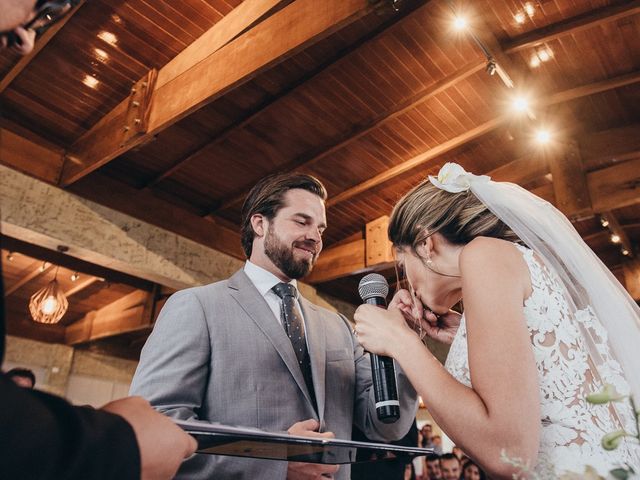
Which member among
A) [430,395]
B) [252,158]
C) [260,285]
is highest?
[252,158]

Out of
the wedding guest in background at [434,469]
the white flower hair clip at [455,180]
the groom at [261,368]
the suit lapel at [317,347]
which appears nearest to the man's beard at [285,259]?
the groom at [261,368]

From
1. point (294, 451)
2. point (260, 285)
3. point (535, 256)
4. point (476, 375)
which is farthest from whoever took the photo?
point (260, 285)

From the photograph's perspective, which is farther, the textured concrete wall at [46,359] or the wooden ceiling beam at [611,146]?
the textured concrete wall at [46,359]

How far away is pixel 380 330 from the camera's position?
52.6 inches

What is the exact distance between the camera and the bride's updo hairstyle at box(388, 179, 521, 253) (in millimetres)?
1606

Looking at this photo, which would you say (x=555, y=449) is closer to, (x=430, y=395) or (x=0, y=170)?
(x=430, y=395)

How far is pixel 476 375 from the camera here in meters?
1.11

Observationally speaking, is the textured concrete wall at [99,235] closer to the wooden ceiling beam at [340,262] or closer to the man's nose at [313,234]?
the wooden ceiling beam at [340,262]

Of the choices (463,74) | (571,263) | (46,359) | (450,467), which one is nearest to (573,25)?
(463,74)

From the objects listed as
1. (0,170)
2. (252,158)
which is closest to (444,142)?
(252,158)

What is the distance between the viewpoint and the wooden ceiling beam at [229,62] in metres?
3.18

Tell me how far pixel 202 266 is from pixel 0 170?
2.08 metres

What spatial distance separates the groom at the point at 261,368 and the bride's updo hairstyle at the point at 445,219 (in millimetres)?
464

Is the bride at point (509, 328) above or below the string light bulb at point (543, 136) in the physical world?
below
